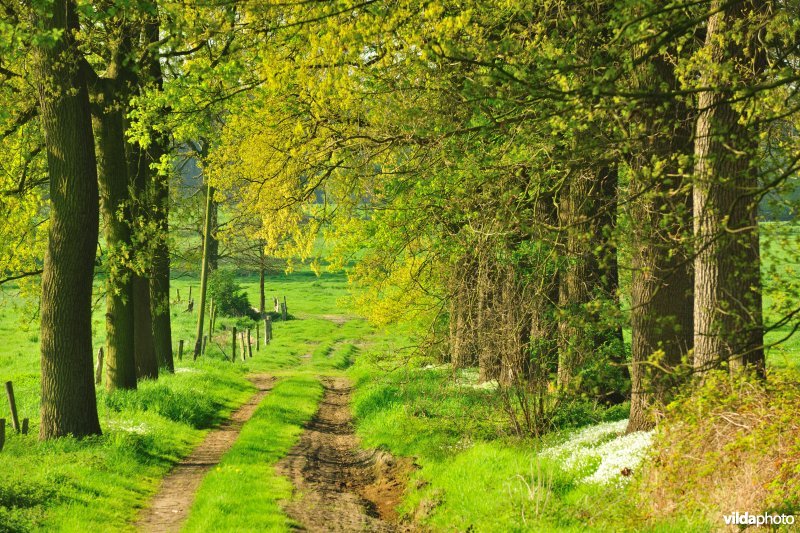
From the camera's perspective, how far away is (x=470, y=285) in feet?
52.7

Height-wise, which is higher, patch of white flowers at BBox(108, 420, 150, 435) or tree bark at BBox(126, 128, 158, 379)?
tree bark at BBox(126, 128, 158, 379)

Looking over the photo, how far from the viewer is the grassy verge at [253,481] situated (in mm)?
10508

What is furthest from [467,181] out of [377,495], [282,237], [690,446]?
[282,237]

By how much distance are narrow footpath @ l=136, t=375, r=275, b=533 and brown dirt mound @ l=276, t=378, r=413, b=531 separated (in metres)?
1.50

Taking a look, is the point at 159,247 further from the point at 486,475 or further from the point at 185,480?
the point at 486,475

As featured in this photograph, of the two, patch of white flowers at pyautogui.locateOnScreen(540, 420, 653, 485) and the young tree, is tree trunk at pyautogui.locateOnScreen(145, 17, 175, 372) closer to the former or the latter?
the young tree

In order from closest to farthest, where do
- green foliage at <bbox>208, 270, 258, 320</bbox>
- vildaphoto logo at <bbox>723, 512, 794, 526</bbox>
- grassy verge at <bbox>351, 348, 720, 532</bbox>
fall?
vildaphoto logo at <bbox>723, 512, 794, 526</bbox>, grassy verge at <bbox>351, 348, 720, 532</bbox>, green foliage at <bbox>208, 270, 258, 320</bbox>

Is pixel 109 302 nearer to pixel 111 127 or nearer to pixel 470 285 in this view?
pixel 111 127

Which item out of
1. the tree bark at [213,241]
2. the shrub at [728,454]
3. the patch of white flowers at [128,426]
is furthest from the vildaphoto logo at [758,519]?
the tree bark at [213,241]

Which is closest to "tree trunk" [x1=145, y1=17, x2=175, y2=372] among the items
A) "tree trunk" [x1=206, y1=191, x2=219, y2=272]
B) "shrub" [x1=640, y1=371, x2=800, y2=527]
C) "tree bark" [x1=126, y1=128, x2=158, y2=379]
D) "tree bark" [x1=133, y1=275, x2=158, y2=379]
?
"tree bark" [x1=126, y1=128, x2=158, y2=379]

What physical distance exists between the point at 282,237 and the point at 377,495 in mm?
8695

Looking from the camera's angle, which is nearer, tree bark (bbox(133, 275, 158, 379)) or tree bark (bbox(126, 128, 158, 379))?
tree bark (bbox(126, 128, 158, 379))

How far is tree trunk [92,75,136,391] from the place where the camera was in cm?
1791

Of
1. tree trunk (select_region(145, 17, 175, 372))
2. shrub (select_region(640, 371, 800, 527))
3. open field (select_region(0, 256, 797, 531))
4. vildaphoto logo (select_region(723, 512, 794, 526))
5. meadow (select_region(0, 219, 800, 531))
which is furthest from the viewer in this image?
tree trunk (select_region(145, 17, 175, 372))
